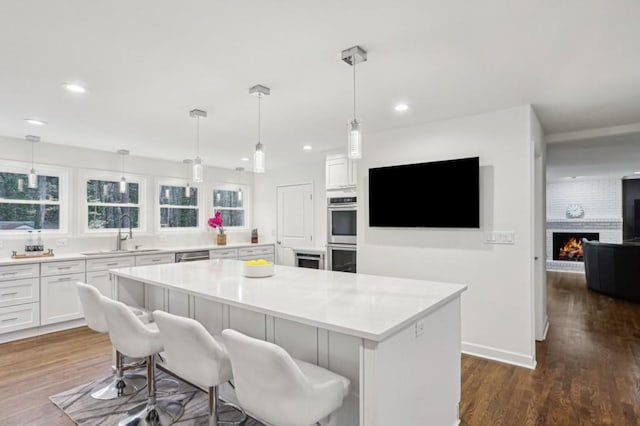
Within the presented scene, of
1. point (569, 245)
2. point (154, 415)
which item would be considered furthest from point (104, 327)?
point (569, 245)

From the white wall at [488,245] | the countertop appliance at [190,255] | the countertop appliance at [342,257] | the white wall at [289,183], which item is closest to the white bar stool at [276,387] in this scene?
the white wall at [488,245]

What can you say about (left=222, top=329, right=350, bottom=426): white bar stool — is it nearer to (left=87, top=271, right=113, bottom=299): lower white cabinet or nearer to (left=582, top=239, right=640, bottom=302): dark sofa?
(left=87, top=271, right=113, bottom=299): lower white cabinet

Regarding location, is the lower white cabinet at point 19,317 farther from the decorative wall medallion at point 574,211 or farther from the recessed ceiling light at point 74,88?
the decorative wall medallion at point 574,211

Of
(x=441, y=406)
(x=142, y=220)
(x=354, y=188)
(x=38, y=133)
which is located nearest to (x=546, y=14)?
(x=441, y=406)

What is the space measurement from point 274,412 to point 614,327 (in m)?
4.77

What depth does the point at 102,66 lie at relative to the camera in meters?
2.29

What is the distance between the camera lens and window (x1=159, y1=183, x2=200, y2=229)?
583cm

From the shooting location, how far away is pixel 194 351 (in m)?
1.73

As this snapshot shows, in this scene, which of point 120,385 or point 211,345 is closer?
point 211,345

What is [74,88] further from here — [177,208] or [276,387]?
[177,208]

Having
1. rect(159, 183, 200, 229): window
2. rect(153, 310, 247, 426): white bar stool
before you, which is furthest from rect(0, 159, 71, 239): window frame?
rect(153, 310, 247, 426): white bar stool

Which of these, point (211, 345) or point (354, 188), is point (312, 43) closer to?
point (211, 345)

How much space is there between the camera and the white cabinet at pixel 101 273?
445 cm

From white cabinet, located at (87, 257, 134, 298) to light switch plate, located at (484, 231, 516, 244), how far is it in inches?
174
